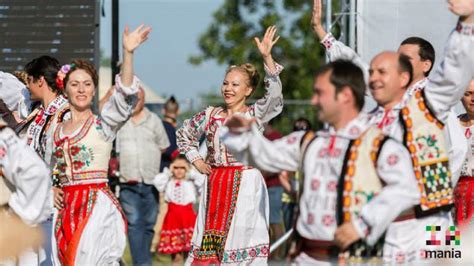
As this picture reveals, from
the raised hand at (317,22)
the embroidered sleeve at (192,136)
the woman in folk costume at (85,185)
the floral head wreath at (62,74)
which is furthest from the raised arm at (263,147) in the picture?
the embroidered sleeve at (192,136)

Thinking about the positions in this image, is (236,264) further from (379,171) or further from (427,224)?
(379,171)

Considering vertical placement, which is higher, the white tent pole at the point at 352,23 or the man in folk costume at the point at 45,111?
the white tent pole at the point at 352,23

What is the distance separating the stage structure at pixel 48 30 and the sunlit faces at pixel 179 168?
209 centimetres

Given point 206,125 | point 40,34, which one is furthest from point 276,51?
point 206,125

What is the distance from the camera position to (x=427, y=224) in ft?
19.0

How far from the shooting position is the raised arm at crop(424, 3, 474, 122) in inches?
219

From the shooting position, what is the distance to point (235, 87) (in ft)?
26.5

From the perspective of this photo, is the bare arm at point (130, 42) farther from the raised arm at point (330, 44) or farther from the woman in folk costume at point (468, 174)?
the woman in folk costume at point (468, 174)

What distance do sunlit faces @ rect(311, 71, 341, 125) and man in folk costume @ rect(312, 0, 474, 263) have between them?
1.68ft

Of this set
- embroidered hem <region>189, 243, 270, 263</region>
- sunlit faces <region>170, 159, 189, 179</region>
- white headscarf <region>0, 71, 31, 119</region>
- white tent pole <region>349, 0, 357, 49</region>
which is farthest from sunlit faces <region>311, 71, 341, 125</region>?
sunlit faces <region>170, 159, 189, 179</region>

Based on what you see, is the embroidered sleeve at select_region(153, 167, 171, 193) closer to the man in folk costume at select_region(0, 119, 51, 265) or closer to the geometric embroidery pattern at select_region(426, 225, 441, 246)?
the man in folk costume at select_region(0, 119, 51, 265)

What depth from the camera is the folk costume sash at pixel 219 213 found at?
796cm

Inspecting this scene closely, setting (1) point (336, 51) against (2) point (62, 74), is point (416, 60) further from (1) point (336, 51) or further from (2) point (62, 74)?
(2) point (62, 74)

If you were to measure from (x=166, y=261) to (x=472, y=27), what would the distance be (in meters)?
7.04
